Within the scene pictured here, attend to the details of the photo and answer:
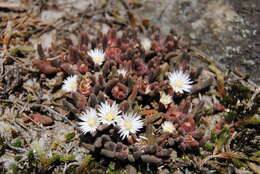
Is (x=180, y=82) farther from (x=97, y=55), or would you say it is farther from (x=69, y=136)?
(x=69, y=136)

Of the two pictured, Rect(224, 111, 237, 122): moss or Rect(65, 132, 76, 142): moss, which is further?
Rect(224, 111, 237, 122): moss

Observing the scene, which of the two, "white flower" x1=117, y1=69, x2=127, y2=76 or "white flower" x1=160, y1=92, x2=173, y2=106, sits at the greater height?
"white flower" x1=117, y1=69, x2=127, y2=76

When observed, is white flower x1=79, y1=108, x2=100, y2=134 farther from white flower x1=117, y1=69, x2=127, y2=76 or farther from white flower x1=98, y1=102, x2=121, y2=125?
white flower x1=117, y1=69, x2=127, y2=76

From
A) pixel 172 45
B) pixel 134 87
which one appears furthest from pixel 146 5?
pixel 134 87

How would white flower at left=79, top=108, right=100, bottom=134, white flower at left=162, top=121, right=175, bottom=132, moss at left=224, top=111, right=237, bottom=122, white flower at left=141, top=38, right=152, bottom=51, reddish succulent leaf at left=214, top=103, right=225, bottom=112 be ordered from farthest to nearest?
white flower at left=141, top=38, right=152, bottom=51 → reddish succulent leaf at left=214, top=103, right=225, bottom=112 → moss at left=224, top=111, right=237, bottom=122 → white flower at left=162, top=121, right=175, bottom=132 → white flower at left=79, top=108, right=100, bottom=134

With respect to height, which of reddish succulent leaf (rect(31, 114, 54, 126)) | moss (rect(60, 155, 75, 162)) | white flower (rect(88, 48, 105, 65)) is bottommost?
moss (rect(60, 155, 75, 162))

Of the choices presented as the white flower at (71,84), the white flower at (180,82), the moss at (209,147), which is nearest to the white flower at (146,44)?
the white flower at (180,82)

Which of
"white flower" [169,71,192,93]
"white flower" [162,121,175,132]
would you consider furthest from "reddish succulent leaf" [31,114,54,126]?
"white flower" [169,71,192,93]
